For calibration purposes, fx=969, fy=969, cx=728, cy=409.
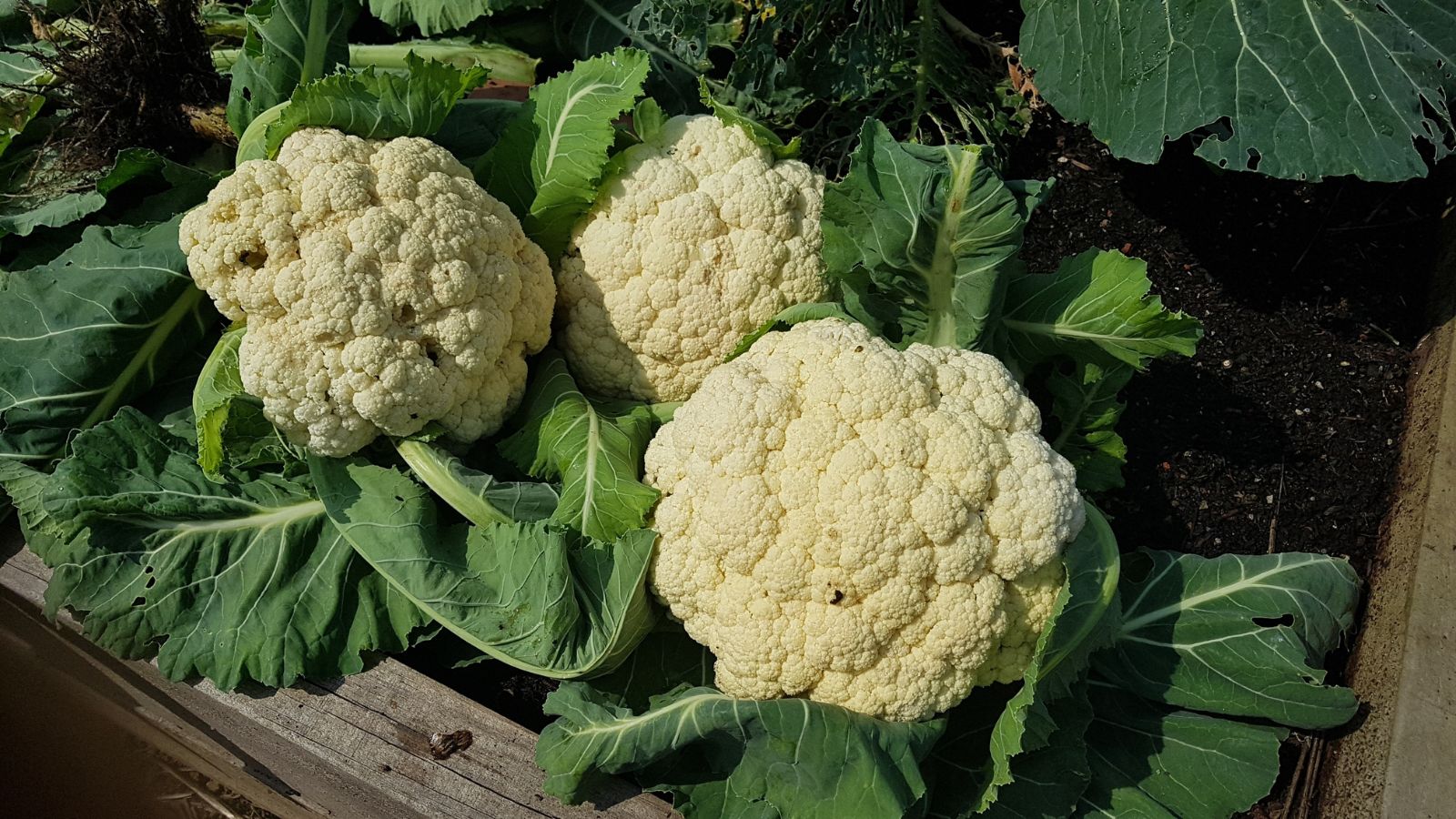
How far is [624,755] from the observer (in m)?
1.89

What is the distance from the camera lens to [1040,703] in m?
1.92

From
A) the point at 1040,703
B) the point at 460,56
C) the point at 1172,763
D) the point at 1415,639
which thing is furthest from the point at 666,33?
the point at 1415,639

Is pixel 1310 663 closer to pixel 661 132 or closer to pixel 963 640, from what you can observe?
pixel 963 640

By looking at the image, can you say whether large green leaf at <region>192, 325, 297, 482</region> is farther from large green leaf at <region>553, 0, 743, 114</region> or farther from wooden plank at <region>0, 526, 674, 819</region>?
large green leaf at <region>553, 0, 743, 114</region>

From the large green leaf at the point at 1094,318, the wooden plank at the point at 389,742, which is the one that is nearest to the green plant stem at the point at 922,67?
the large green leaf at the point at 1094,318

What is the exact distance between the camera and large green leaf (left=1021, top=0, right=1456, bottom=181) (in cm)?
211

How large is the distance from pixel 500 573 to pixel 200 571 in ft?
2.36

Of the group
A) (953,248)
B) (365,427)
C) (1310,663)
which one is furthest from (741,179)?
(1310,663)

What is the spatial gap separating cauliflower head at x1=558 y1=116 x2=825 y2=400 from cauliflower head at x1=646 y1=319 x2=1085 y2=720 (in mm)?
324

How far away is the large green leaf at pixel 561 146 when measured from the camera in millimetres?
2227

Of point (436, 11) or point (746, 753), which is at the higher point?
point (436, 11)

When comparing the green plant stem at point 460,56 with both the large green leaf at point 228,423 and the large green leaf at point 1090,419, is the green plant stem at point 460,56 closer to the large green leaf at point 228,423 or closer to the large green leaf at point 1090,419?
the large green leaf at point 228,423

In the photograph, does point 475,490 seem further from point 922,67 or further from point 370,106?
point 922,67

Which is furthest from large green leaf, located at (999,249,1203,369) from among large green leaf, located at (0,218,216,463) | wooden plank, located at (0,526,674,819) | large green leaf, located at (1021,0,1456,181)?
large green leaf, located at (0,218,216,463)
